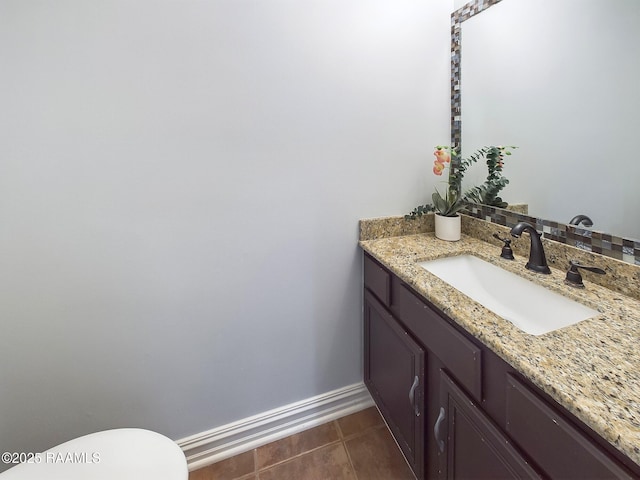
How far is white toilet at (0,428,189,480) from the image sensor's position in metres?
0.78

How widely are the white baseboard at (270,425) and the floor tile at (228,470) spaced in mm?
20

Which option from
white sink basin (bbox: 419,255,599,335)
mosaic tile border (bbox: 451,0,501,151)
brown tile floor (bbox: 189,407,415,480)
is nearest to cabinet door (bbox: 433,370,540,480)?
white sink basin (bbox: 419,255,599,335)

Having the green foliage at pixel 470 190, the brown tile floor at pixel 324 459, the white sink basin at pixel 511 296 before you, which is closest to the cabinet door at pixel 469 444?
the white sink basin at pixel 511 296

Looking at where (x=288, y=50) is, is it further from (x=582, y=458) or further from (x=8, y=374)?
(x=8, y=374)

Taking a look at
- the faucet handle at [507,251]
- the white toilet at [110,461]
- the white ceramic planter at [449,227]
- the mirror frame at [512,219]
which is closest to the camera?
the white toilet at [110,461]

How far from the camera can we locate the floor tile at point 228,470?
49.6 inches

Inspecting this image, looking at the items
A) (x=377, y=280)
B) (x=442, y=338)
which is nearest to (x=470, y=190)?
(x=377, y=280)

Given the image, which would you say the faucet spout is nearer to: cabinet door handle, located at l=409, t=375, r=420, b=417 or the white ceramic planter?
the white ceramic planter

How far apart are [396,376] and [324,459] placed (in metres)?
0.52

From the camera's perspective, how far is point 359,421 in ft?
4.91

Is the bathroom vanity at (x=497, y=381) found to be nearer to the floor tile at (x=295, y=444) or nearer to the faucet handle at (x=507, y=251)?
the faucet handle at (x=507, y=251)

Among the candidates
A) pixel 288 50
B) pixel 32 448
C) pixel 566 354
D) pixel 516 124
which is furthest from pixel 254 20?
pixel 32 448

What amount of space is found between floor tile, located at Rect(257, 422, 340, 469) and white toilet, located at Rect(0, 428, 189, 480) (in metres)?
0.62

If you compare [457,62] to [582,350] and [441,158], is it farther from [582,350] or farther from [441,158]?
[582,350]
